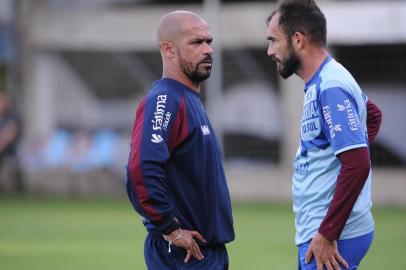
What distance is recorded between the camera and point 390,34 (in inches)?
862

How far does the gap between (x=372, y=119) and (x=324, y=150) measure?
784mm

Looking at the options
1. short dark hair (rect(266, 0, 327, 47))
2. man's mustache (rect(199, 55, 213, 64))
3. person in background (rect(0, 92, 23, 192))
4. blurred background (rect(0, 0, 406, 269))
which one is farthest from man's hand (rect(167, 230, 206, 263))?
person in background (rect(0, 92, 23, 192))

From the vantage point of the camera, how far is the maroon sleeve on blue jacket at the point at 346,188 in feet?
17.2

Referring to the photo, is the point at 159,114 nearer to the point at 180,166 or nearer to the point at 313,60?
the point at 180,166

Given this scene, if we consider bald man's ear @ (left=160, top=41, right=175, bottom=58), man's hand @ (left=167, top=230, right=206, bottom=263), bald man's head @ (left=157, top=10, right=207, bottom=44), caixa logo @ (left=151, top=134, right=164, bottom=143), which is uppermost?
bald man's head @ (left=157, top=10, right=207, bottom=44)

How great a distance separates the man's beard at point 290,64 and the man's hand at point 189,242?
1.10 meters

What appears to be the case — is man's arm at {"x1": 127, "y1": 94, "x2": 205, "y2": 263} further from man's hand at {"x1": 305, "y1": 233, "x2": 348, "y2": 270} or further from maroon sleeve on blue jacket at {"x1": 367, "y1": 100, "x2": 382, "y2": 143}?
maroon sleeve on blue jacket at {"x1": 367, "y1": 100, "x2": 382, "y2": 143}

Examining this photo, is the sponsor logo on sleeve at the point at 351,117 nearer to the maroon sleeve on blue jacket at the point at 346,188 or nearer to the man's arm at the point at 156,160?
the maroon sleeve on blue jacket at the point at 346,188

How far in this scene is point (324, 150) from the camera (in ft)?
17.9

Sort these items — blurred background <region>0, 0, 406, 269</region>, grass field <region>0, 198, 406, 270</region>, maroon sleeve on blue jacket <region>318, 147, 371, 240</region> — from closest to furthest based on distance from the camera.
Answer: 1. maroon sleeve on blue jacket <region>318, 147, 371, 240</region>
2. grass field <region>0, 198, 406, 270</region>
3. blurred background <region>0, 0, 406, 269</region>

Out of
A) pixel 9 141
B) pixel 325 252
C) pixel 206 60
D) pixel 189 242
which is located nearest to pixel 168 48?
pixel 206 60

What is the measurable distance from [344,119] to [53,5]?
20582 millimetres

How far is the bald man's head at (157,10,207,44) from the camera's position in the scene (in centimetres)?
607

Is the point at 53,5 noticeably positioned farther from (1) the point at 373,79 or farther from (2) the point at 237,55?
(1) the point at 373,79
